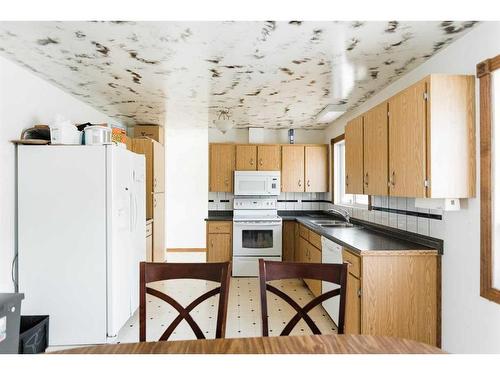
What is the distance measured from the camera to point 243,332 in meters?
2.93

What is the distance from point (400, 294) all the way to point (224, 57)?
216 cm

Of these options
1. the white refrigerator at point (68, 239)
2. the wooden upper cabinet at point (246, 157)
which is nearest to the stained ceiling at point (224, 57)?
the white refrigerator at point (68, 239)

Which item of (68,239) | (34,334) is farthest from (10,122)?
(34,334)

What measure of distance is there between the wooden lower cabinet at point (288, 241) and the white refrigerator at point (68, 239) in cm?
274

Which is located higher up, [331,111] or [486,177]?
[331,111]

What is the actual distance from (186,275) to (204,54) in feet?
5.39

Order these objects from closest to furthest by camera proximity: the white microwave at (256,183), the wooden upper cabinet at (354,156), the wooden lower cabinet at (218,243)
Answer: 1. the wooden upper cabinet at (354,156)
2. the wooden lower cabinet at (218,243)
3. the white microwave at (256,183)

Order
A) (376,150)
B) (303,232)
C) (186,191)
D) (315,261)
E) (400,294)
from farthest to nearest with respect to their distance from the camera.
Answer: (186,191), (303,232), (315,261), (376,150), (400,294)

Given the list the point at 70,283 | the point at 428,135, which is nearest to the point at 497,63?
the point at 428,135

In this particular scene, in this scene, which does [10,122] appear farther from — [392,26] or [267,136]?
[267,136]

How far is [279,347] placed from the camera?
109 centimetres

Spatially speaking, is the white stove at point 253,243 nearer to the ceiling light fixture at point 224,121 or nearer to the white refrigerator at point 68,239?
the ceiling light fixture at point 224,121

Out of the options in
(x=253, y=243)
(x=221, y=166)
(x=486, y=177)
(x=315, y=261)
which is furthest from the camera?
(x=221, y=166)

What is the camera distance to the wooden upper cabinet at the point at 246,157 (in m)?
5.00
